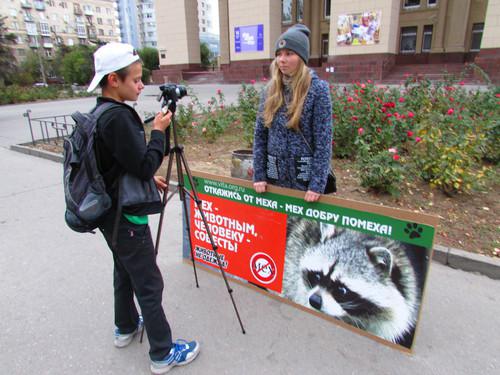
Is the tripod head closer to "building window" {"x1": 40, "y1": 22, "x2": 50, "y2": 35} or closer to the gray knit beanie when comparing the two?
the gray knit beanie

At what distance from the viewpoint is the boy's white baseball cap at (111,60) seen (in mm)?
1715

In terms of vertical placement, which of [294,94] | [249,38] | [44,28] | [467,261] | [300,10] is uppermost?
[44,28]

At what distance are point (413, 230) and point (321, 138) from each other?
802mm

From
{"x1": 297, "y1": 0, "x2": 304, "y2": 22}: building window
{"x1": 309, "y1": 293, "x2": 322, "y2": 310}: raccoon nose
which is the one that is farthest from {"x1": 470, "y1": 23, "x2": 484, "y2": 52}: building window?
{"x1": 309, "y1": 293, "x2": 322, "y2": 310}: raccoon nose

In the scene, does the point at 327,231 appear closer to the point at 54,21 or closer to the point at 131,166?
the point at 131,166

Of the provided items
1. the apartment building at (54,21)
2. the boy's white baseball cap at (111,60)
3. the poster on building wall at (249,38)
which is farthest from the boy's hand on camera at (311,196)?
the apartment building at (54,21)

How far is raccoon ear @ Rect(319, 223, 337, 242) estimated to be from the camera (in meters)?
2.39

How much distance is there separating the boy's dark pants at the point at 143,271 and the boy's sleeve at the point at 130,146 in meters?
0.33

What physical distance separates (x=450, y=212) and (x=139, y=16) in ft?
361

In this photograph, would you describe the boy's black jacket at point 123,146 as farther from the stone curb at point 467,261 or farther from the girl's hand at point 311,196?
the stone curb at point 467,261

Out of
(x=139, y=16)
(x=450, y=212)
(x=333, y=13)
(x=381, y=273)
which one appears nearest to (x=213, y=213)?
(x=381, y=273)

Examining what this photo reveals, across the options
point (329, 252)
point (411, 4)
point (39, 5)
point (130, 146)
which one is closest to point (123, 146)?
point (130, 146)

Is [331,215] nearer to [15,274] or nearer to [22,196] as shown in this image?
[15,274]

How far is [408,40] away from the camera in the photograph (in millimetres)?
28641
